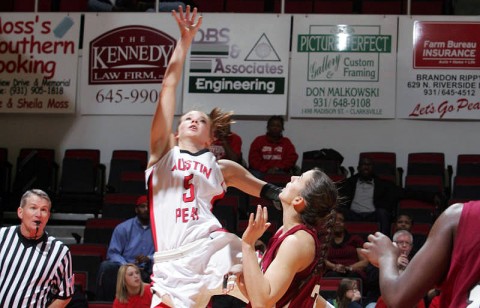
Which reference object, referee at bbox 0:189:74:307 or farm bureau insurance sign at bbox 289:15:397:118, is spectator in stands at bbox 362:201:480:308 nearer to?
referee at bbox 0:189:74:307

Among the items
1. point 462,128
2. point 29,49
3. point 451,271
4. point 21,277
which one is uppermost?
point 29,49

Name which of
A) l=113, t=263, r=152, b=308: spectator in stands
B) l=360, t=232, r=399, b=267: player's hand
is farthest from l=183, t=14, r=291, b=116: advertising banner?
l=360, t=232, r=399, b=267: player's hand

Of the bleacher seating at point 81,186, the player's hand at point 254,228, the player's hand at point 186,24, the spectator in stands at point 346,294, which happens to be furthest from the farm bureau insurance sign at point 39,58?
the player's hand at point 254,228

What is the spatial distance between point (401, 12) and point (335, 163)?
3.04 m

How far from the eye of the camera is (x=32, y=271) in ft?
18.8

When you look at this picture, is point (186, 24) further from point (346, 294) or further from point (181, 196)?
point (346, 294)

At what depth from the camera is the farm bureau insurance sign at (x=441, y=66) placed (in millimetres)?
12586

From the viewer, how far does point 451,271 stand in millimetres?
2469

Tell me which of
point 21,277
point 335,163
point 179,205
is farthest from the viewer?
point 335,163

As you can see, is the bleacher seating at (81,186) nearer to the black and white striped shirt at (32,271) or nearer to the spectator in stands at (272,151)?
the spectator in stands at (272,151)

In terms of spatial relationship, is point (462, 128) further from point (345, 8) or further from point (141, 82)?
point (141, 82)

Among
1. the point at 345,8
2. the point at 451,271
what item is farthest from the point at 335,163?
the point at 451,271

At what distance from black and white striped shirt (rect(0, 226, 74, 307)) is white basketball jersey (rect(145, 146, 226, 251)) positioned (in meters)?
1.33

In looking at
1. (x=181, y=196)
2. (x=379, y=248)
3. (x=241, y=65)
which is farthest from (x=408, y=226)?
(x=379, y=248)
